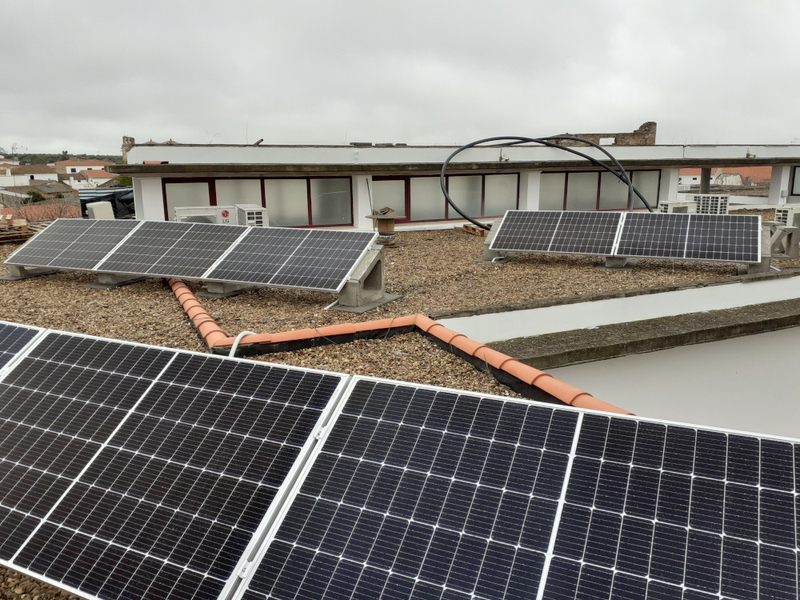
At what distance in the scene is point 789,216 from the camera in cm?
1997

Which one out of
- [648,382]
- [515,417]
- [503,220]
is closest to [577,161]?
[503,220]

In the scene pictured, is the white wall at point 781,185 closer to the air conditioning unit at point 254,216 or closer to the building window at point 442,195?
the building window at point 442,195

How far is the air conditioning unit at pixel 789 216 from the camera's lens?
65.4ft

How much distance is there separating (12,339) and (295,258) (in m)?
6.90

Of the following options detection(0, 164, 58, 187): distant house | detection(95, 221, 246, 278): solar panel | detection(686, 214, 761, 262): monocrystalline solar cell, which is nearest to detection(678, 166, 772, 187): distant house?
detection(686, 214, 761, 262): monocrystalline solar cell

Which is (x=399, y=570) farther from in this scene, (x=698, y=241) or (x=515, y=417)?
(x=698, y=241)

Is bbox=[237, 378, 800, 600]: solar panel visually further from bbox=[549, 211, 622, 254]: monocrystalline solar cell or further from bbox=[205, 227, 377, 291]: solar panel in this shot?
bbox=[549, 211, 622, 254]: monocrystalline solar cell

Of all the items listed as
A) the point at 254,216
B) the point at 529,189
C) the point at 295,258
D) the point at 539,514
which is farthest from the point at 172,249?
the point at 529,189

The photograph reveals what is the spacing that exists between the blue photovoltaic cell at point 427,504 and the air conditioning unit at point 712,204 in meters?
24.0

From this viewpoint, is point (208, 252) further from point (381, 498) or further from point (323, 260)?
point (381, 498)

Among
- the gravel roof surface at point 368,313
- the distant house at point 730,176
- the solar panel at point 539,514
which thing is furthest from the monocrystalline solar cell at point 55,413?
the distant house at point 730,176

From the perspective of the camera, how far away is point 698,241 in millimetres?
15797

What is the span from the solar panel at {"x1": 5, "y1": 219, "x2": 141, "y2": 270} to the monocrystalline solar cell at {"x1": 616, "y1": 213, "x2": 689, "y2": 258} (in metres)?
13.2

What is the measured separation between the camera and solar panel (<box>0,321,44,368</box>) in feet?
19.2
